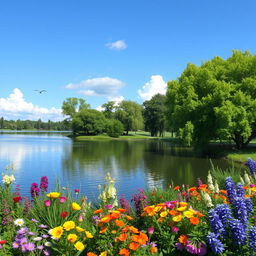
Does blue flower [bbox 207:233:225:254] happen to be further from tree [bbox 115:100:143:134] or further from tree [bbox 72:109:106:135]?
tree [bbox 115:100:143:134]

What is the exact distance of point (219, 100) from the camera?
31250mm

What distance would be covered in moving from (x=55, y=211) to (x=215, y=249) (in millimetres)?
2886

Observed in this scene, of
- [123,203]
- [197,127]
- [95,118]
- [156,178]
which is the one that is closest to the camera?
[123,203]

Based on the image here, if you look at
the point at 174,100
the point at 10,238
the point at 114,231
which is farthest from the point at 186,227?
the point at 174,100

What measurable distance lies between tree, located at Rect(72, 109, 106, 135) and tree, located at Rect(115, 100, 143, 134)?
6388 mm

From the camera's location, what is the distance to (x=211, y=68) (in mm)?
36031

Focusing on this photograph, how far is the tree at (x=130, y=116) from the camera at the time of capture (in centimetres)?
9281

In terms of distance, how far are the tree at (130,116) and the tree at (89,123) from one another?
252 inches

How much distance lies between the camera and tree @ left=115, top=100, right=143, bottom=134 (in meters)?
92.8

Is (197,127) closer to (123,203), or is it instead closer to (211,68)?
(211,68)

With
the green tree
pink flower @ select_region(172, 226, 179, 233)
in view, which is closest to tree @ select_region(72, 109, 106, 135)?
the green tree

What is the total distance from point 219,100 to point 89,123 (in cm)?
6593

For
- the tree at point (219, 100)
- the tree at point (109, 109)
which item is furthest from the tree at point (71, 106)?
the tree at point (219, 100)

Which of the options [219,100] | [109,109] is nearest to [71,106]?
[109,109]
